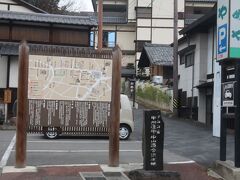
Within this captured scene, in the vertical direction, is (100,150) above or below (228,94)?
below

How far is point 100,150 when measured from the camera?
14.9 meters

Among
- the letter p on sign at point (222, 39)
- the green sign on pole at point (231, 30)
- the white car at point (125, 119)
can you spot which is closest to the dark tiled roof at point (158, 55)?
the white car at point (125, 119)

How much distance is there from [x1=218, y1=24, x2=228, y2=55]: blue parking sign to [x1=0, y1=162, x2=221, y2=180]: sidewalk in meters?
2.77

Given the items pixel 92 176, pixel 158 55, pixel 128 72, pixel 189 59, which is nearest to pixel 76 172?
pixel 92 176

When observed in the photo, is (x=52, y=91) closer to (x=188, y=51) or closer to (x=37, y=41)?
(x=37, y=41)

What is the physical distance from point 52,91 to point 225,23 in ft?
14.0

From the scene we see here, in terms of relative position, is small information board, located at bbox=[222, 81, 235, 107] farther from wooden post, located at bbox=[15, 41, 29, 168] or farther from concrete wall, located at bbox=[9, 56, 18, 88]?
concrete wall, located at bbox=[9, 56, 18, 88]

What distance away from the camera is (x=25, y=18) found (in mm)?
28062

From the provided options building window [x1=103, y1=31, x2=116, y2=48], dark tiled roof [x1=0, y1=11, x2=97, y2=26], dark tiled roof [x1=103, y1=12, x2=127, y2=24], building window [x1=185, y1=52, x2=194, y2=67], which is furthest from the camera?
building window [x1=103, y1=31, x2=116, y2=48]

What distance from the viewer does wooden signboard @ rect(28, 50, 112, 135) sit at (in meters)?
11.0

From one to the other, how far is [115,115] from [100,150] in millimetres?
4202

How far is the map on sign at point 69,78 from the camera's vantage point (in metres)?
11.0

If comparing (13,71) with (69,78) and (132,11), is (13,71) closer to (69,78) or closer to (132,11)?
(69,78)

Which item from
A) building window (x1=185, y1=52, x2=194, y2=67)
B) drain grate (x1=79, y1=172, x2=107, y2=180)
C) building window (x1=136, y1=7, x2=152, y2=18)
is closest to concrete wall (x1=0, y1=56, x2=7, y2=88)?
building window (x1=185, y1=52, x2=194, y2=67)
